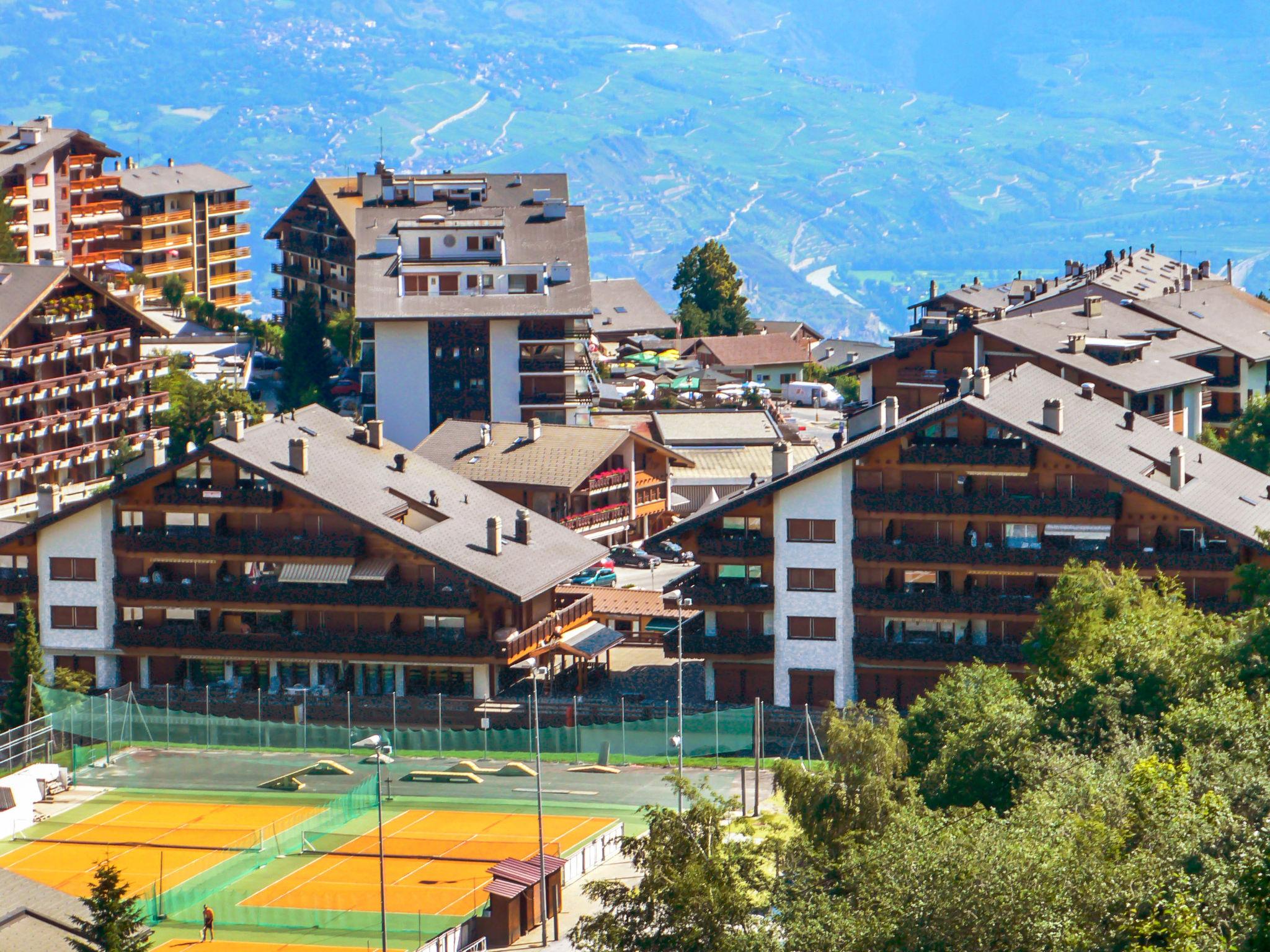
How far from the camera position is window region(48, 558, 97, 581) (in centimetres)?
8688

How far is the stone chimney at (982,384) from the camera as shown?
271 ft

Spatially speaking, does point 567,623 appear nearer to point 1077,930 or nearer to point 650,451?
point 650,451

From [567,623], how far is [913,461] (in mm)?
14180

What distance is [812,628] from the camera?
3278 inches

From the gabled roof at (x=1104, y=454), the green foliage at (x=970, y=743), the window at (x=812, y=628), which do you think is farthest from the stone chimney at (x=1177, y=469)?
the green foliage at (x=970, y=743)

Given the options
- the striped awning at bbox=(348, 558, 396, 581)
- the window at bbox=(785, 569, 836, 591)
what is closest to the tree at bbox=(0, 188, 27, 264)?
the striped awning at bbox=(348, 558, 396, 581)

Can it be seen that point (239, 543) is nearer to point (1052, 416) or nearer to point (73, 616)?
point (73, 616)

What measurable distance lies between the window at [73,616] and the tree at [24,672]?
9.24 feet

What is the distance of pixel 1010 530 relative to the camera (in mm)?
81875

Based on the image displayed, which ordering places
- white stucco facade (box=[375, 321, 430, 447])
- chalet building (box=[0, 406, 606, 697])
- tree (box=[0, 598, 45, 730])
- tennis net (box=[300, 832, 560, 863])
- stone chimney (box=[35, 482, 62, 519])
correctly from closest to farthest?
1. tennis net (box=[300, 832, 560, 863])
2. tree (box=[0, 598, 45, 730])
3. chalet building (box=[0, 406, 606, 697])
4. stone chimney (box=[35, 482, 62, 519])
5. white stucco facade (box=[375, 321, 430, 447])

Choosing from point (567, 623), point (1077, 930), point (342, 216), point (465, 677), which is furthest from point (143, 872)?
point (342, 216)

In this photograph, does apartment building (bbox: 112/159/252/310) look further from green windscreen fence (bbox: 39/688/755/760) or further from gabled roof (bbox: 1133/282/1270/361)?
green windscreen fence (bbox: 39/688/755/760)

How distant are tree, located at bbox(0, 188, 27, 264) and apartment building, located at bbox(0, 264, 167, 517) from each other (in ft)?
50.2

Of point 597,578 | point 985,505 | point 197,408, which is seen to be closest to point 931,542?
point 985,505
